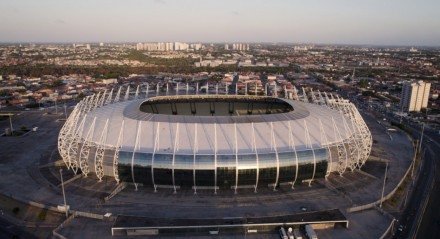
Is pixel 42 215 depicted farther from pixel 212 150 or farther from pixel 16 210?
pixel 212 150

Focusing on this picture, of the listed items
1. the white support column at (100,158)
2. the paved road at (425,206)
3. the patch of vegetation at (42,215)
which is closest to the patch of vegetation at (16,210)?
the patch of vegetation at (42,215)

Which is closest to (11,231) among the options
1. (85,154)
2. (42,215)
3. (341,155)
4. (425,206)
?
(42,215)

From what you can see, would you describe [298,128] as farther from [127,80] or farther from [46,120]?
[127,80]

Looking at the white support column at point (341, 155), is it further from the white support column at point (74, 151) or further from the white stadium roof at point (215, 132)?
the white support column at point (74, 151)

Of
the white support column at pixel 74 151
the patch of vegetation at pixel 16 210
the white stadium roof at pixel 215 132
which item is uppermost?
the white stadium roof at pixel 215 132

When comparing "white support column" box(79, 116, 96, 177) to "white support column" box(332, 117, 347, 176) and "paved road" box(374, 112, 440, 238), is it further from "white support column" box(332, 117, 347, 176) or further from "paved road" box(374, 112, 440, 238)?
"paved road" box(374, 112, 440, 238)

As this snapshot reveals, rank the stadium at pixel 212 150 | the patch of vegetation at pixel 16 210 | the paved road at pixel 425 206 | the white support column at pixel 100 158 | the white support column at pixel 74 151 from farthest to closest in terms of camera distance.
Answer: the white support column at pixel 74 151 → the white support column at pixel 100 158 → the stadium at pixel 212 150 → the patch of vegetation at pixel 16 210 → the paved road at pixel 425 206

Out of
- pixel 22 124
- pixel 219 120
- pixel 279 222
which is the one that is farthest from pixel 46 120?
pixel 279 222

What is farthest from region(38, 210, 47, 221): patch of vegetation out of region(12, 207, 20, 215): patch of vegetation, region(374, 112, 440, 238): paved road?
region(374, 112, 440, 238): paved road
